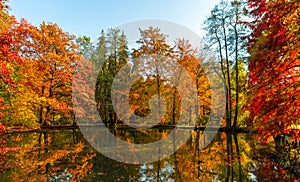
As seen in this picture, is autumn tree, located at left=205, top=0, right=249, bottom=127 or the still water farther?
autumn tree, located at left=205, top=0, right=249, bottom=127

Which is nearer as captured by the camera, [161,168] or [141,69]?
[161,168]

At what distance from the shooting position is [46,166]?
17.4 ft

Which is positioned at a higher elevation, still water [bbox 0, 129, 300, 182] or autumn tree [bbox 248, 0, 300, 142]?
Result: autumn tree [bbox 248, 0, 300, 142]

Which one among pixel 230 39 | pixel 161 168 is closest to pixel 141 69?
pixel 230 39

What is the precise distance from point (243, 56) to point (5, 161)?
14707 mm

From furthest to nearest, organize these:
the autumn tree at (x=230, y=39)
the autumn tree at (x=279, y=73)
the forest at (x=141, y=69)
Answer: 1. the autumn tree at (x=230, y=39)
2. the forest at (x=141, y=69)
3. the autumn tree at (x=279, y=73)

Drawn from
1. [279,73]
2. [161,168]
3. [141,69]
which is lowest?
[161,168]

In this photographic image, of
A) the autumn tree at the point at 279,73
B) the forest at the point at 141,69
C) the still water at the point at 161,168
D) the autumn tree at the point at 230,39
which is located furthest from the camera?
the autumn tree at the point at 230,39

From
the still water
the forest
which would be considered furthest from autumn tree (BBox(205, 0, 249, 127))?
the still water

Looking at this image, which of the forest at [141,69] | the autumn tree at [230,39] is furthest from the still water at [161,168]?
the autumn tree at [230,39]

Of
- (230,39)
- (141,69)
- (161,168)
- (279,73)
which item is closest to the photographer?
(279,73)

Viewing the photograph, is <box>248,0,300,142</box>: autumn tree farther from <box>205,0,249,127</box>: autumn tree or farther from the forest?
<box>205,0,249,127</box>: autumn tree

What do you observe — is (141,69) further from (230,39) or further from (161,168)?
(161,168)

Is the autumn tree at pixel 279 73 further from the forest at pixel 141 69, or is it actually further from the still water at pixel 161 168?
the still water at pixel 161 168
